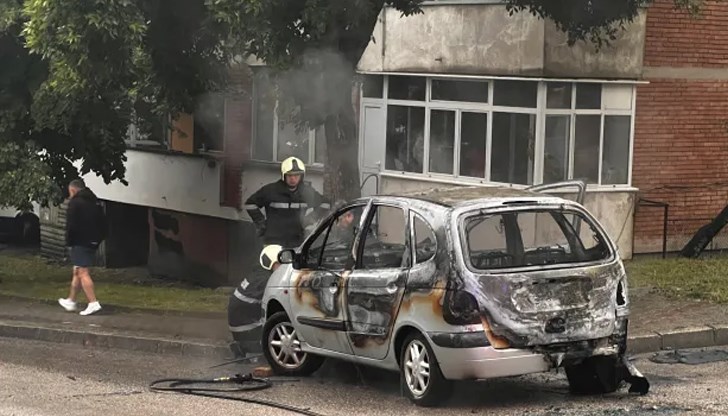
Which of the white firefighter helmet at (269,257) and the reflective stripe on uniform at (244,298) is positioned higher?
the white firefighter helmet at (269,257)

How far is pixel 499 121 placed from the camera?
15.3 meters

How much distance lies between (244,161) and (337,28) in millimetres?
8625

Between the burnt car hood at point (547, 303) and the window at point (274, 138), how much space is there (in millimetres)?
10556

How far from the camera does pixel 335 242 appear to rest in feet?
28.7

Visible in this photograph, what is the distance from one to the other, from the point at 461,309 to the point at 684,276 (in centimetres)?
706

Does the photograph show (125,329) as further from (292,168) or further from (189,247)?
(189,247)

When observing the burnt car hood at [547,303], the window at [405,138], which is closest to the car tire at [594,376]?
the burnt car hood at [547,303]

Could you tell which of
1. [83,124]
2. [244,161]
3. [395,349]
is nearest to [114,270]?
[244,161]

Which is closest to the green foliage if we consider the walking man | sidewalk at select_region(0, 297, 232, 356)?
sidewalk at select_region(0, 297, 232, 356)

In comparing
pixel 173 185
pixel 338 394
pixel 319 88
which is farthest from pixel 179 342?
pixel 173 185

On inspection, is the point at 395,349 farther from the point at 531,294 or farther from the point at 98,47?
the point at 98,47

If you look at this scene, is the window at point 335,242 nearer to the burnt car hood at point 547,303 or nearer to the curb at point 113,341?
the burnt car hood at point 547,303

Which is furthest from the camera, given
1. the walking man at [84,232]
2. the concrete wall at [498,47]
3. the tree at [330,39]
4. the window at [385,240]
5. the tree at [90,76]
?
the concrete wall at [498,47]

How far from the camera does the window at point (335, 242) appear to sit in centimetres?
847
